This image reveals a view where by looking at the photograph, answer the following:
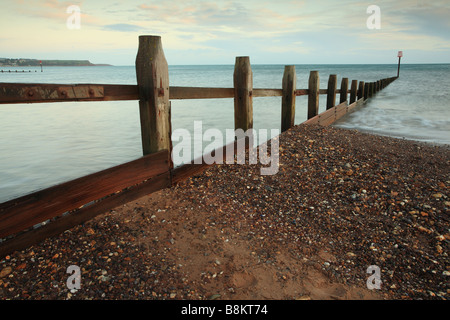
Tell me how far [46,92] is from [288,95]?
15.4ft

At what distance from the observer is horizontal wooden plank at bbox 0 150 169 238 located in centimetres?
234

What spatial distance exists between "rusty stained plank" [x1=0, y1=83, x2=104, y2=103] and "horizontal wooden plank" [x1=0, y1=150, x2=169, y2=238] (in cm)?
72

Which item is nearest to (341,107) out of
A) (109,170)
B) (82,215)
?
→ (109,170)

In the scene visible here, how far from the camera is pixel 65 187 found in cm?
262

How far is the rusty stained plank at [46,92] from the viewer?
7.23 feet

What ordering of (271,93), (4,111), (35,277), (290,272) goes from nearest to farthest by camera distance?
(35,277)
(290,272)
(271,93)
(4,111)

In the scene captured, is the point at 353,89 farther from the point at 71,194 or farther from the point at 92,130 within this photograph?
the point at 71,194

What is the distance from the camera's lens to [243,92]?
4.73 metres

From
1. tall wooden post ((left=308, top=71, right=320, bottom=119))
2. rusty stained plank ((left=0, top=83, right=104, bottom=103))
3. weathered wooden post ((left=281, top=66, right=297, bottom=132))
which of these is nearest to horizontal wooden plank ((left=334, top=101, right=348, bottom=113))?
tall wooden post ((left=308, top=71, right=320, bottom=119))

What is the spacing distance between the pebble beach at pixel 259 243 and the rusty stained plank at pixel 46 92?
121cm

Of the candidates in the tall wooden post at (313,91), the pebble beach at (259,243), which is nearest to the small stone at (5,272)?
the pebble beach at (259,243)
